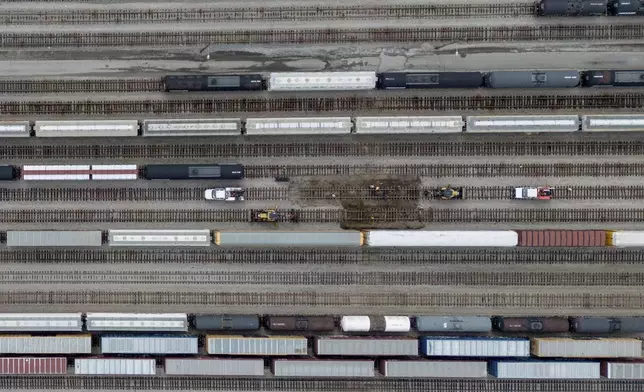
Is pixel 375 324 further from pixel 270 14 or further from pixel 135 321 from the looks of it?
pixel 270 14

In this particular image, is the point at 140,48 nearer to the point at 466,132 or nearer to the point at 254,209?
the point at 254,209

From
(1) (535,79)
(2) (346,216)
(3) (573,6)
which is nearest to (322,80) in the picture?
(2) (346,216)

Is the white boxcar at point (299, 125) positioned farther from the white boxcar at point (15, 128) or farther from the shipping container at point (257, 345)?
the white boxcar at point (15, 128)

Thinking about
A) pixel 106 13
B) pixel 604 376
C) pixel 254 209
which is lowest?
pixel 604 376

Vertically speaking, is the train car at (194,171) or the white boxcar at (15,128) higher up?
the white boxcar at (15,128)

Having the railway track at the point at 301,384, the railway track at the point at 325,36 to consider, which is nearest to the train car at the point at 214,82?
the railway track at the point at 325,36

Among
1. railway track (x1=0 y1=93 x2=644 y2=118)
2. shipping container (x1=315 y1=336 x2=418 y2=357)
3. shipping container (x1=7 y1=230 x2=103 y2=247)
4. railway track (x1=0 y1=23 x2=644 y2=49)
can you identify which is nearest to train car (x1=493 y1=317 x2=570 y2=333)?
shipping container (x1=315 y1=336 x2=418 y2=357)

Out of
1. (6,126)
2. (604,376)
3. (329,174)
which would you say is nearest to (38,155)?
(6,126)
